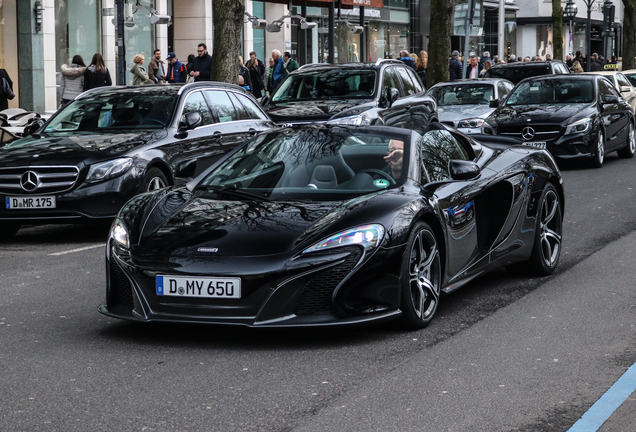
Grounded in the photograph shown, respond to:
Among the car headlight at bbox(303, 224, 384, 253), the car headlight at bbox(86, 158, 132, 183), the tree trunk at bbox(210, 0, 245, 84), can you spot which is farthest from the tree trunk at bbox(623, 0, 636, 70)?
the car headlight at bbox(303, 224, 384, 253)

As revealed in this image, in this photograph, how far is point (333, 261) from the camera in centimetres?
577

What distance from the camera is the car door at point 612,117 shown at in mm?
18703

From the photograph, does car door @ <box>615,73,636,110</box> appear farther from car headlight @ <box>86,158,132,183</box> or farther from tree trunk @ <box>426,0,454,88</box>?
car headlight @ <box>86,158,132,183</box>

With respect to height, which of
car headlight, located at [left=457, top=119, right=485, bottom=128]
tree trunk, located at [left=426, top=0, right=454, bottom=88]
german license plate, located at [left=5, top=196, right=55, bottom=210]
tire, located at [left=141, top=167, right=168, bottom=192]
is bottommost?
german license plate, located at [left=5, top=196, right=55, bottom=210]

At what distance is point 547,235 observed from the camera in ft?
27.3

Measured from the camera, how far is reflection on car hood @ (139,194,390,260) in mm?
5852

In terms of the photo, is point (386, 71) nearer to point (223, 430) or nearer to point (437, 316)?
point (437, 316)

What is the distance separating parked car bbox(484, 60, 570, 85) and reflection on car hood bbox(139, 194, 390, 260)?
1902 cm

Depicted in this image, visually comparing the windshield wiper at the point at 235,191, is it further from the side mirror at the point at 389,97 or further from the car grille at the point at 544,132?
the car grille at the point at 544,132

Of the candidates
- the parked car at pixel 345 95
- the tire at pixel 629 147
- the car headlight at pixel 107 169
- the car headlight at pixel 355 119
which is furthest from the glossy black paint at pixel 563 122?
the car headlight at pixel 107 169

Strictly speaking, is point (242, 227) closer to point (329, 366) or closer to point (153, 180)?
point (329, 366)

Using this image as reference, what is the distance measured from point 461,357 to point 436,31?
22.9 meters

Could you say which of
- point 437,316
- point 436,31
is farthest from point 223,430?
point 436,31

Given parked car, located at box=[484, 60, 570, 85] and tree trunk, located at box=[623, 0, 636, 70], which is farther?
tree trunk, located at box=[623, 0, 636, 70]
